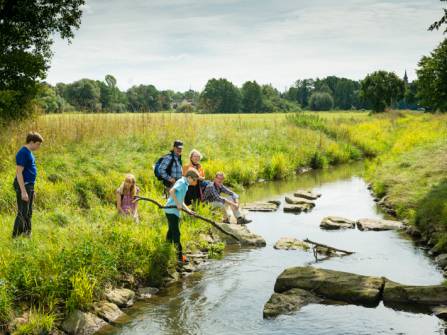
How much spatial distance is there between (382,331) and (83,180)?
1057cm

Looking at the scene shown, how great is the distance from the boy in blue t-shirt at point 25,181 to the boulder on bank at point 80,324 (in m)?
2.64

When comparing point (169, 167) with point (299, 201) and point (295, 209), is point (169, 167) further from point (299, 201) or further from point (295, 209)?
point (299, 201)

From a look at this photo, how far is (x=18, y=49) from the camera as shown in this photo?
21.0m

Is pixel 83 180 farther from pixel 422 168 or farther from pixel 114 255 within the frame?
pixel 422 168

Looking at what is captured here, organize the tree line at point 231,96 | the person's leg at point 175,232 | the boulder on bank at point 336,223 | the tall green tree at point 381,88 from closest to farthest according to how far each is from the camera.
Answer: the person's leg at point 175,232 < the boulder on bank at point 336,223 < the tree line at point 231,96 < the tall green tree at point 381,88

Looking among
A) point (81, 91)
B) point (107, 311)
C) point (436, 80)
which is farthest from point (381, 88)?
point (107, 311)

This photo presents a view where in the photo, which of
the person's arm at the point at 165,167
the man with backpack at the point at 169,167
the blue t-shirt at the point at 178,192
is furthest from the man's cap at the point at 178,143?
the blue t-shirt at the point at 178,192

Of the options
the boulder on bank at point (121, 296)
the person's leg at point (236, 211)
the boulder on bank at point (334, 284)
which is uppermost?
the person's leg at point (236, 211)

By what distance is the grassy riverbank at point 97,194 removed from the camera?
28.2ft

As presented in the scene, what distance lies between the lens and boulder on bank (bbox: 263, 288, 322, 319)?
29.8ft

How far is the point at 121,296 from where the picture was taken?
9.48 metres

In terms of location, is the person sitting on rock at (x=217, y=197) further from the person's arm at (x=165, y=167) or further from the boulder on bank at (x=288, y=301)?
the boulder on bank at (x=288, y=301)

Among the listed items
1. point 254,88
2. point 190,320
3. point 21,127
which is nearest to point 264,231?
point 190,320

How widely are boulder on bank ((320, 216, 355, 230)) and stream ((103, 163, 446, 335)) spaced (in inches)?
10.4
